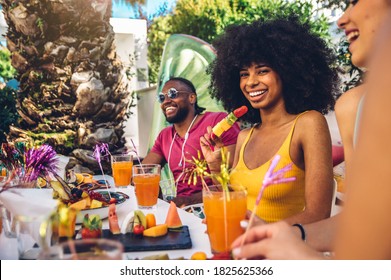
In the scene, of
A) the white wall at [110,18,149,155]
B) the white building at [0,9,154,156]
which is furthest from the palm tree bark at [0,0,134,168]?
the white building at [0,9,154,156]

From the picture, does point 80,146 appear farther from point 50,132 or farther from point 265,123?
point 265,123

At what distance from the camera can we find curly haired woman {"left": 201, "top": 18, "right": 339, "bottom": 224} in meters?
1.44

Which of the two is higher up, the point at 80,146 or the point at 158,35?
the point at 158,35

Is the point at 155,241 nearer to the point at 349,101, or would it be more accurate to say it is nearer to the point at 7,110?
the point at 349,101

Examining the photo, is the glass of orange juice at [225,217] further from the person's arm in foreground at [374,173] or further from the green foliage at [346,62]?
the green foliage at [346,62]

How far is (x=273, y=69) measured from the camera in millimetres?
1713

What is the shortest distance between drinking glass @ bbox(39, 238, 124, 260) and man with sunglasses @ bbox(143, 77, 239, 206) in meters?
1.72

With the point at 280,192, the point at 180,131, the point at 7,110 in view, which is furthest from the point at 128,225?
the point at 7,110

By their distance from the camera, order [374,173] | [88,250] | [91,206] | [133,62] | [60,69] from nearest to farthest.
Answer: [374,173], [88,250], [91,206], [60,69], [133,62]

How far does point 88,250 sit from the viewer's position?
0.60 meters

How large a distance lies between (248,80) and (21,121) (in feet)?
8.73

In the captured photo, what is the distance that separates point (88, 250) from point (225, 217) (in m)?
0.41

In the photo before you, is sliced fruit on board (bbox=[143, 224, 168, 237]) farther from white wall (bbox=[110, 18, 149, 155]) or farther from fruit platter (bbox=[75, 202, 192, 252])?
white wall (bbox=[110, 18, 149, 155])
